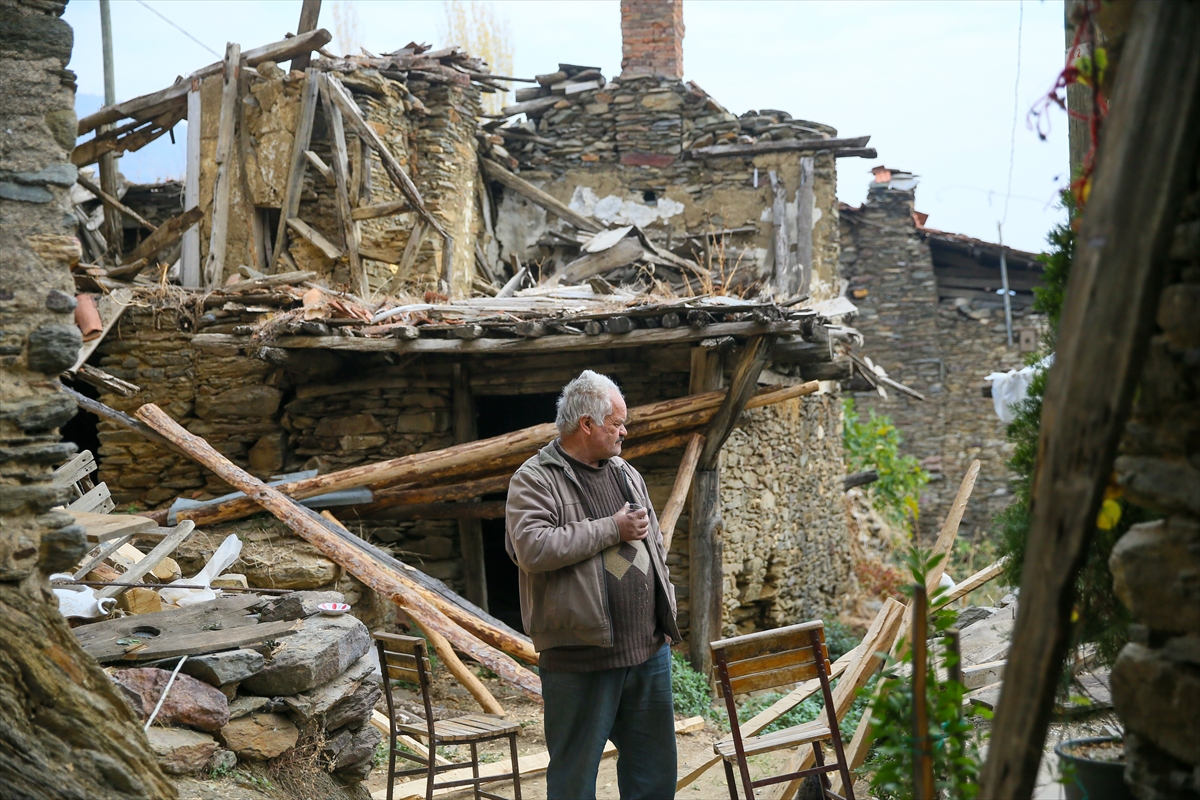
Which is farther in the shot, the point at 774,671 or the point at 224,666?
the point at 774,671

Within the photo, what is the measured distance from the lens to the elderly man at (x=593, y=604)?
10.8 feet

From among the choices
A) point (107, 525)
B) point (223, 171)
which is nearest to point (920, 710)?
point (107, 525)

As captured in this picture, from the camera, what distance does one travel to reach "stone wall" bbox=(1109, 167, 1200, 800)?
199 centimetres

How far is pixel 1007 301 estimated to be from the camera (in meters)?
16.2

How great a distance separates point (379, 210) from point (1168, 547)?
773 centimetres

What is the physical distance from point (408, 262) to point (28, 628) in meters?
6.82

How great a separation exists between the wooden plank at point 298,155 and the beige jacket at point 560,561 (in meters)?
6.38

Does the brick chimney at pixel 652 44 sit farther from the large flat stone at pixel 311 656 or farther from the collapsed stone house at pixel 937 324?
the large flat stone at pixel 311 656

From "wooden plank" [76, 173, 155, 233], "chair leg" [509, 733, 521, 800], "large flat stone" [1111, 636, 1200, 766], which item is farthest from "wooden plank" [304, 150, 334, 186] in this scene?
"large flat stone" [1111, 636, 1200, 766]

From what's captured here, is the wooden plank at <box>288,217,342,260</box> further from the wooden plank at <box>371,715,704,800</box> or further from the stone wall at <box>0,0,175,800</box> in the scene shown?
the stone wall at <box>0,0,175,800</box>

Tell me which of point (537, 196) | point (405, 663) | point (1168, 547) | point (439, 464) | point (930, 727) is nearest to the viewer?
point (1168, 547)

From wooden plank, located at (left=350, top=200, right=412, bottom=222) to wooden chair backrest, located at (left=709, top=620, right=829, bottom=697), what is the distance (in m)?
5.93

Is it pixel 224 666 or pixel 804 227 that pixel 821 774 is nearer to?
pixel 224 666

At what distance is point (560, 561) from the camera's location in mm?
3262
